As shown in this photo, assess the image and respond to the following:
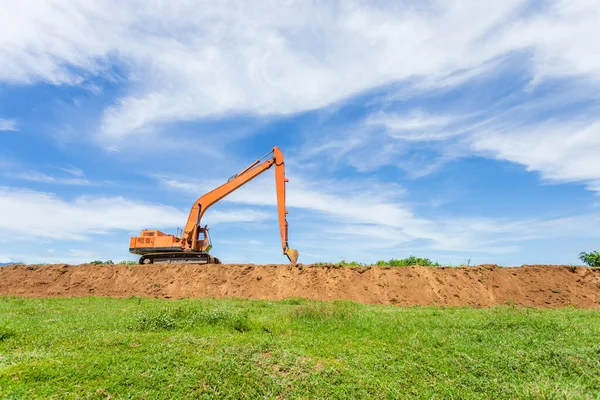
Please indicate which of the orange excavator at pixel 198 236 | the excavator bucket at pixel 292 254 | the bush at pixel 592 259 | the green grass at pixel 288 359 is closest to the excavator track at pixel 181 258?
the orange excavator at pixel 198 236

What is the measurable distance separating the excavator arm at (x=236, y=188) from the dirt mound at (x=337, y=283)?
2588 millimetres

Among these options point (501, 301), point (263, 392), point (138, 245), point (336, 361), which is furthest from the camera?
point (138, 245)

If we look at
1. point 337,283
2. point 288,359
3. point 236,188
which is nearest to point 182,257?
point 236,188

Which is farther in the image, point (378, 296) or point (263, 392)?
point (378, 296)

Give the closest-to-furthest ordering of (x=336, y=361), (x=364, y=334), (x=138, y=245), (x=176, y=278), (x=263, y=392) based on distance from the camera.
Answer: (x=263, y=392)
(x=336, y=361)
(x=364, y=334)
(x=176, y=278)
(x=138, y=245)

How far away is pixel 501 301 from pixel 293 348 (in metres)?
16.0

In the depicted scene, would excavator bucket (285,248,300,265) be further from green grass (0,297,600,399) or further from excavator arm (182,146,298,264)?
green grass (0,297,600,399)

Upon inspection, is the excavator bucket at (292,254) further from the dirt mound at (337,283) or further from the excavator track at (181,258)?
the excavator track at (181,258)

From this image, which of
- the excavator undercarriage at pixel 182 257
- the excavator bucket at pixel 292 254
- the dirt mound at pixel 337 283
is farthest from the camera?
the excavator undercarriage at pixel 182 257

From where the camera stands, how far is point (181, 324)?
991 centimetres

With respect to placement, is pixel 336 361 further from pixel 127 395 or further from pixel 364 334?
pixel 127 395

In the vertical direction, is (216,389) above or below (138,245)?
below

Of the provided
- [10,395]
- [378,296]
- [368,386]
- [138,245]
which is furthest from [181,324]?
[138,245]

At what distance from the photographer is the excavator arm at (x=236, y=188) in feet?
79.5
